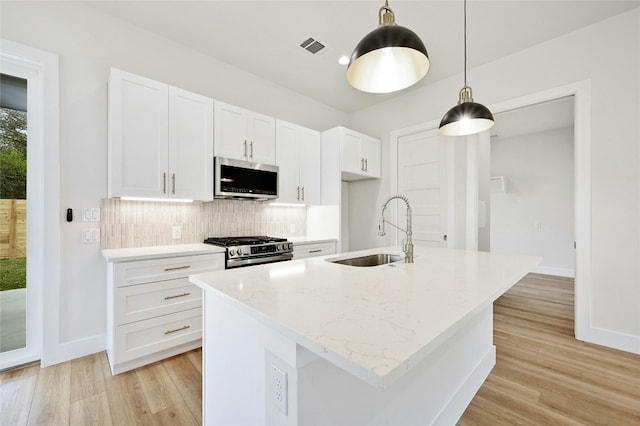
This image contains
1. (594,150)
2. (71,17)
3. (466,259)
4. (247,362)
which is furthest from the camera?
(594,150)

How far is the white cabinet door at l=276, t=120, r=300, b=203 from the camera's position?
324 centimetres

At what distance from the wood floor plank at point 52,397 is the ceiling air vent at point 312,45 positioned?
135 inches

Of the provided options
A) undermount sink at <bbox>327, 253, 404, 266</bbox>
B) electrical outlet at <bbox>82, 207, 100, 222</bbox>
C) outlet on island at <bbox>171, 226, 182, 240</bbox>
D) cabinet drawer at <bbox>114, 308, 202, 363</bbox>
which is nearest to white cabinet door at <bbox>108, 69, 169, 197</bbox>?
electrical outlet at <bbox>82, 207, 100, 222</bbox>

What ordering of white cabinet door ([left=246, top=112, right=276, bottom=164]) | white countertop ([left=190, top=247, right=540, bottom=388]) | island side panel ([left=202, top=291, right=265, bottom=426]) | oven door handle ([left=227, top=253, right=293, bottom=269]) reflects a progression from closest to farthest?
white countertop ([left=190, top=247, right=540, bottom=388])
island side panel ([left=202, top=291, right=265, bottom=426])
oven door handle ([left=227, top=253, right=293, bottom=269])
white cabinet door ([left=246, top=112, right=276, bottom=164])

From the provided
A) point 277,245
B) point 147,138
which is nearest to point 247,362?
point 277,245

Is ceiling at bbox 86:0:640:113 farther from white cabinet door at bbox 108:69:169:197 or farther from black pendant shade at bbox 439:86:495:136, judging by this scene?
black pendant shade at bbox 439:86:495:136

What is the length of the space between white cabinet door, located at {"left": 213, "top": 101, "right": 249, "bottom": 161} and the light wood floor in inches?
74.3

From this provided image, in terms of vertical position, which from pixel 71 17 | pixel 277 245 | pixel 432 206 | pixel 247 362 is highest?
pixel 71 17

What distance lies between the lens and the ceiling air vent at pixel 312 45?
110 inches

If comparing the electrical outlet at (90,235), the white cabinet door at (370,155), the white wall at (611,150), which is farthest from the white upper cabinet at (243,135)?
the white wall at (611,150)

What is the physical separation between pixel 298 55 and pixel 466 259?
2.68m

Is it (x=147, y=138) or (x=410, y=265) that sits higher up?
(x=147, y=138)

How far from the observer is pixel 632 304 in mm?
2393

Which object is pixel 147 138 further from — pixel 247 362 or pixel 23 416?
pixel 247 362
